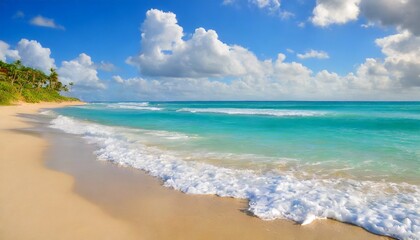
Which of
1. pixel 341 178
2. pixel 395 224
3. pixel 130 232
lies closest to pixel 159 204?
pixel 130 232

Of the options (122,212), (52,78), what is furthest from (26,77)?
(122,212)

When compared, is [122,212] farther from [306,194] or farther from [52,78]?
[52,78]

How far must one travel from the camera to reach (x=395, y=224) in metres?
4.47

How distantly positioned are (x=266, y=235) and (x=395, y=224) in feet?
7.22

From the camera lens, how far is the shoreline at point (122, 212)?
4180mm

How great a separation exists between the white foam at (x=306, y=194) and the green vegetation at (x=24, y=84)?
42313mm

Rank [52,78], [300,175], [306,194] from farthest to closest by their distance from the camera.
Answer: [52,78], [300,175], [306,194]

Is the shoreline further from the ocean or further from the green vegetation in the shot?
the green vegetation

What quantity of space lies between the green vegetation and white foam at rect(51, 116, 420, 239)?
42.3 m

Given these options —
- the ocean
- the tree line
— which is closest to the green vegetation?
the tree line

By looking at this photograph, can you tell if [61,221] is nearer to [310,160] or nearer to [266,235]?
[266,235]

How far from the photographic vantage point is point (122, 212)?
494cm

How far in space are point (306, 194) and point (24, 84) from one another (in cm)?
7886

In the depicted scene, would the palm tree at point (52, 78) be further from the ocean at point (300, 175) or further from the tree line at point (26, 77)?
the ocean at point (300, 175)
